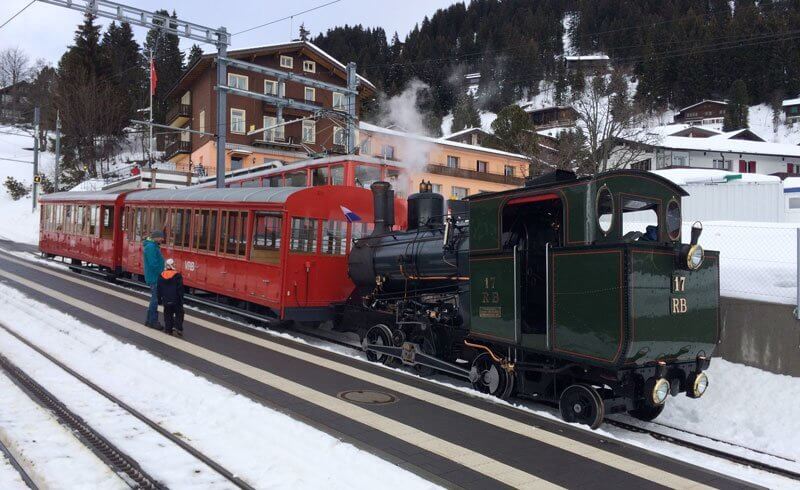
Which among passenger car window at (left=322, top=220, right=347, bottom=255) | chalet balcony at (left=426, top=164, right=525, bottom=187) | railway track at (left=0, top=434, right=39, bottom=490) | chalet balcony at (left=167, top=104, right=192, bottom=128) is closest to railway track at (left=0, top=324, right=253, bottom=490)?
railway track at (left=0, top=434, right=39, bottom=490)

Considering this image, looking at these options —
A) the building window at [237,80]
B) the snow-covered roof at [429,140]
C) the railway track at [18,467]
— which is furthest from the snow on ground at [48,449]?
the building window at [237,80]

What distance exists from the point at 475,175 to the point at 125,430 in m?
34.7

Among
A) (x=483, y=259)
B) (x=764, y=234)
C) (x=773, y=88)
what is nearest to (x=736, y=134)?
(x=773, y=88)

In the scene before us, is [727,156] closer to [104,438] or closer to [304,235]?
[304,235]

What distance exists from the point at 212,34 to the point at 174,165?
3080 cm

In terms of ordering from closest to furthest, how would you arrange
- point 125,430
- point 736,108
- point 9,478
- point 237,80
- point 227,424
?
point 9,478, point 125,430, point 227,424, point 237,80, point 736,108

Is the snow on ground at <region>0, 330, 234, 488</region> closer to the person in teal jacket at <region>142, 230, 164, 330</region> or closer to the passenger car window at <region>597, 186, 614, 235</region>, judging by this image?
the person in teal jacket at <region>142, 230, 164, 330</region>

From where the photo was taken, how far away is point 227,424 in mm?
5973

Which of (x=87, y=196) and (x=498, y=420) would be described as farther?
(x=87, y=196)

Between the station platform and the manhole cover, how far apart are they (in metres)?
0.01

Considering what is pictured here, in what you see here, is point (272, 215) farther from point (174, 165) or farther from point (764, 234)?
point (174, 165)

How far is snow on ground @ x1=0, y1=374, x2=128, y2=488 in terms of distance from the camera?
4.57 meters

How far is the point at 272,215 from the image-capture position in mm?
11016

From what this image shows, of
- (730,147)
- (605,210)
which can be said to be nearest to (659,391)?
(605,210)
